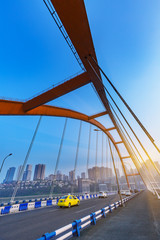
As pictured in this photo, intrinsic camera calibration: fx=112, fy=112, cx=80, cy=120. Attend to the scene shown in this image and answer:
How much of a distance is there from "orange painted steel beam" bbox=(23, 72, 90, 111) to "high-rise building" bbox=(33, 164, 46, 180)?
8608 centimetres

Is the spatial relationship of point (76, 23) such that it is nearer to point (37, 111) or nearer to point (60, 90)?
point (60, 90)

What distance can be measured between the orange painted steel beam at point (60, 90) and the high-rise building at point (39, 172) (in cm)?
8608

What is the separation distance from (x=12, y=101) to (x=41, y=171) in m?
89.4

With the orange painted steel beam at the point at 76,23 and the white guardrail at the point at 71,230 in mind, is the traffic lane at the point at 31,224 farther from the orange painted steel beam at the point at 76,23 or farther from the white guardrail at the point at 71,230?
the orange painted steel beam at the point at 76,23

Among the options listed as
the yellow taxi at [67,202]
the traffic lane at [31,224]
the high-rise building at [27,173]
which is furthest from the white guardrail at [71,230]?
the high-rise building at [27,173]

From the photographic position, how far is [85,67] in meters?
12.0

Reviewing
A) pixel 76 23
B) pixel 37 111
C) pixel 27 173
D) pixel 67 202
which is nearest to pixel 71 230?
pixel 67 202

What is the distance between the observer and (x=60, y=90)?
15797 millimetres

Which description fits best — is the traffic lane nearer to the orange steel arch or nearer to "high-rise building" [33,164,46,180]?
the orange steel arch

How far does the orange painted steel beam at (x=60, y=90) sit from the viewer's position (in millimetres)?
14289

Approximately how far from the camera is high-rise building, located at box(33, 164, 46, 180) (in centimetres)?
8712

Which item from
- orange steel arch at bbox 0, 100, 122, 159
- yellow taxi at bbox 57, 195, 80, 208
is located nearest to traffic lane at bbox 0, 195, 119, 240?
yellow taxi at bbox 57, 195, 80, 208

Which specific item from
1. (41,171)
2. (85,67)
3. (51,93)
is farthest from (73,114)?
(41,171)

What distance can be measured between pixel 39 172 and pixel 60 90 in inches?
3561
